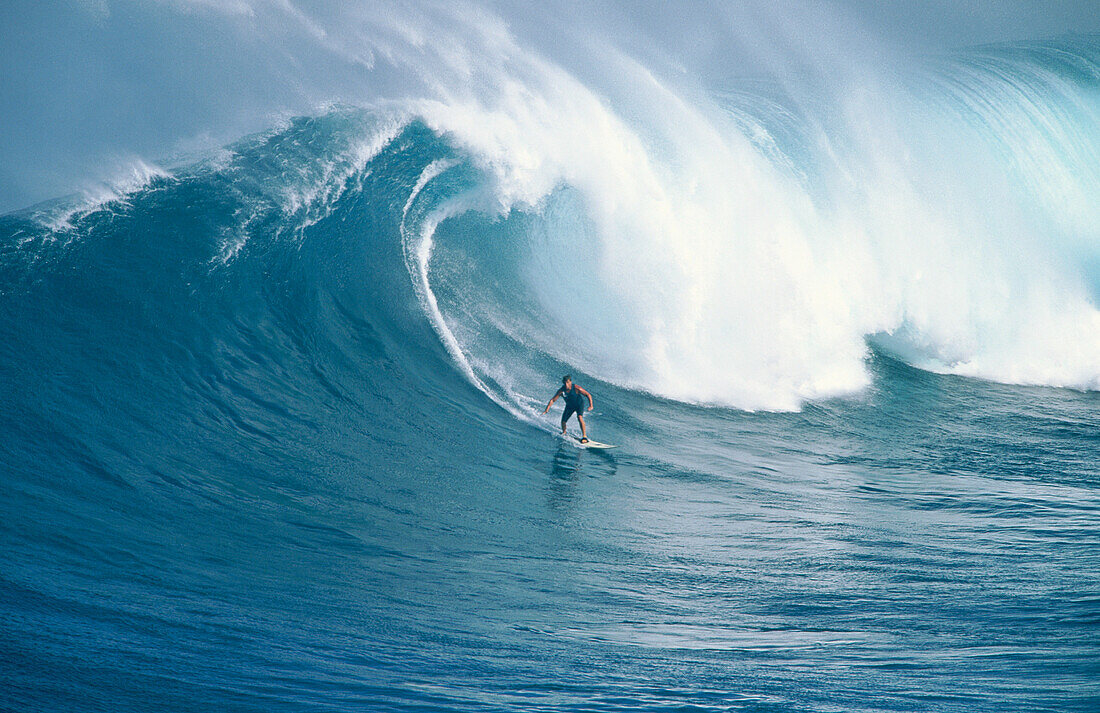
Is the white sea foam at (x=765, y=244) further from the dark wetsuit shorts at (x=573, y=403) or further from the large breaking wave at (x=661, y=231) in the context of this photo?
the dark wetsuit shorts at (x=573, y=403)

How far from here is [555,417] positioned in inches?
384

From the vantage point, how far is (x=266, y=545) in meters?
6.13

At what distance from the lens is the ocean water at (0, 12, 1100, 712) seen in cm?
489

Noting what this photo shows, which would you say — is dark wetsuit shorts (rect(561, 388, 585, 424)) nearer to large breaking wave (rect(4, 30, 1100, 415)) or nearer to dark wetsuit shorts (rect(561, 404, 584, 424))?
dark wetsuit shorts (rect(561, 404, 584, 424))

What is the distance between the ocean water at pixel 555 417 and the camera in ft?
16.0

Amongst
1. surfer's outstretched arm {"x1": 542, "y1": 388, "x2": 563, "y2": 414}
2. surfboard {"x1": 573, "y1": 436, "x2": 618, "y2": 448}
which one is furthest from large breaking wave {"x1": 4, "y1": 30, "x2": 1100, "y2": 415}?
surfboard {"x1": 573, "y1": 436, "x2": 618, "y2": 448}

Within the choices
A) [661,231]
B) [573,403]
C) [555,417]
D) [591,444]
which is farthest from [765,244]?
[591,444]

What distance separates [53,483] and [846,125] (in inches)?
552

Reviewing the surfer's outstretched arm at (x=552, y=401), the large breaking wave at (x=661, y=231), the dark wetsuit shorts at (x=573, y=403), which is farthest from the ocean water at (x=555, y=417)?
the dark wetsuit shorts at (x=573, y=403)

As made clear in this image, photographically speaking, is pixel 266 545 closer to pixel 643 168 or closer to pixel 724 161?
pixel 643 168

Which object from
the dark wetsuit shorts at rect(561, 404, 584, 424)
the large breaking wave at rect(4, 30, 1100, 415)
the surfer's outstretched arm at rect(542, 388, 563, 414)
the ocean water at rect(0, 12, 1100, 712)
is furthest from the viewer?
the large breaking wave at rect(4, 30, 1100, 415)

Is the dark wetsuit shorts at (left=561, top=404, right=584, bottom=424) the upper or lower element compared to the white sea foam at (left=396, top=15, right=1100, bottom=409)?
lower

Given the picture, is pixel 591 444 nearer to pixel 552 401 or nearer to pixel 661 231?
pixel 552 401

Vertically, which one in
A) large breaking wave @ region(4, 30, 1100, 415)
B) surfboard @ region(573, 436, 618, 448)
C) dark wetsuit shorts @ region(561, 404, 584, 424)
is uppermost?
large breaking wave @ region(4, 30, 1100, 415)
